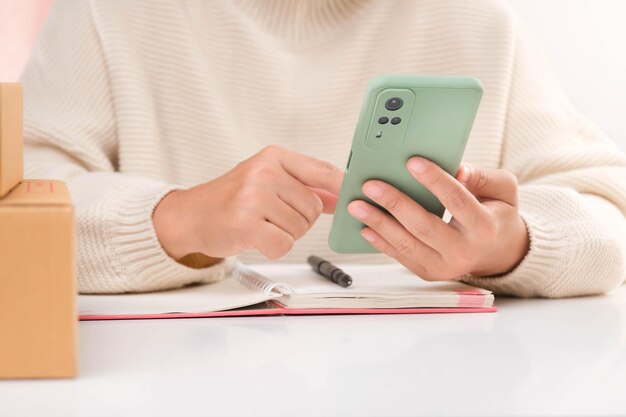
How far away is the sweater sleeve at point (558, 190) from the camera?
3.07 ft

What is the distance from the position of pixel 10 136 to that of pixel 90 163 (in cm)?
58

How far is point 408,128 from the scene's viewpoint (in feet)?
2.56

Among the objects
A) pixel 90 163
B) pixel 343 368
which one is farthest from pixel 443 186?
pixel 90 163

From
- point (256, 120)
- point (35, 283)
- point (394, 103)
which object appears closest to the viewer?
point (35, 283)

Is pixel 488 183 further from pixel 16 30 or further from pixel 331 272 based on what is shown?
pixel 16 30

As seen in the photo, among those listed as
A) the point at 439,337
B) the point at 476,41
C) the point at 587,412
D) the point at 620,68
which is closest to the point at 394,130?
the point at 439,337

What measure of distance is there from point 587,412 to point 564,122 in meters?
0.81

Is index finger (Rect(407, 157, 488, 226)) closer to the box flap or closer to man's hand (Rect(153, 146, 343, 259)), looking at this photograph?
man's hand (Rect(153, 146, 343, 259))

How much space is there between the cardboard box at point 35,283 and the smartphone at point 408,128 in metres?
0.31

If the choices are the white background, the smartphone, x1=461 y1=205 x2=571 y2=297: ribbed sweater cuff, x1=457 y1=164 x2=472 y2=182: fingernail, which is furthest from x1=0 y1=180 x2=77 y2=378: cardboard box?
the white background

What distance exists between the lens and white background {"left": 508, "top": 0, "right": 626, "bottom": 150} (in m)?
1.66

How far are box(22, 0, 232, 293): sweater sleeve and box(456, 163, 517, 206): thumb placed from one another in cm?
31

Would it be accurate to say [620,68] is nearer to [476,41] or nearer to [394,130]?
[476,41]

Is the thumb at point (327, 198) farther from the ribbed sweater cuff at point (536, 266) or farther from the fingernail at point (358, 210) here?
the ribbed sweater cuff at point (536, 266)
